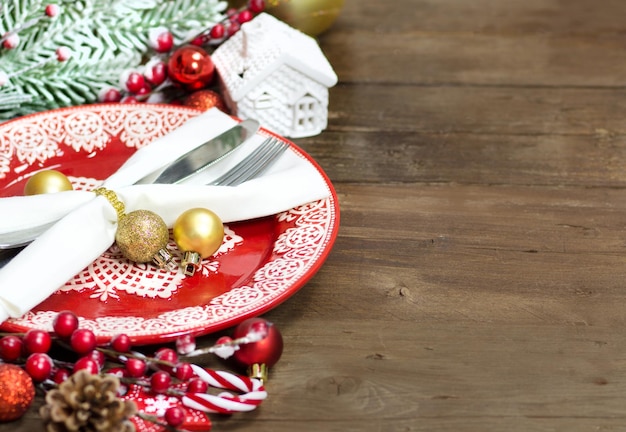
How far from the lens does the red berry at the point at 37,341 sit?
59cm

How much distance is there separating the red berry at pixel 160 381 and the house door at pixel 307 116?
1.53ft

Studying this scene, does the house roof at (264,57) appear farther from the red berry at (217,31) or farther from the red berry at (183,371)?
the red berry at (183,371)

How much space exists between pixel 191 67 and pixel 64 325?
0.49 meters

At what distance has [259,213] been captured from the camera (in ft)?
2.50

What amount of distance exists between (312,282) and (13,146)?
38 cm

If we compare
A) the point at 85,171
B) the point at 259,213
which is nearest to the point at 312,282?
the point at 259,213

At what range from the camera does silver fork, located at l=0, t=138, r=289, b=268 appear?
31.6 inches

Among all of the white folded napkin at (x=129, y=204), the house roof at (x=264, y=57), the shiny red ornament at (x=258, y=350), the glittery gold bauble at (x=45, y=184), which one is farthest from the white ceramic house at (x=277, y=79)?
the shiny red ornament at (x=258, y=350)

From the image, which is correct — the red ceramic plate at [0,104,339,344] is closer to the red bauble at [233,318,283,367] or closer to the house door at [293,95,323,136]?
the red bauble at [233,318,283,367]

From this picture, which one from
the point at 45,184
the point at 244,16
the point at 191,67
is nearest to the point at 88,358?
the point at 45,184

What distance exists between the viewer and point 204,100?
0.98m

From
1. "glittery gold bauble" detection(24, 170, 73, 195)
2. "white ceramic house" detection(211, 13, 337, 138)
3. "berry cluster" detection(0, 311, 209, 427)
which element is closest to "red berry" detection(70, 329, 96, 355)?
"berry cluster" detection(0, 311, 209, 427)

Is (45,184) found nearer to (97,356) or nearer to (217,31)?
(97,356)

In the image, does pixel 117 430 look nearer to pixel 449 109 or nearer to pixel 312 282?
pixel 312 282
